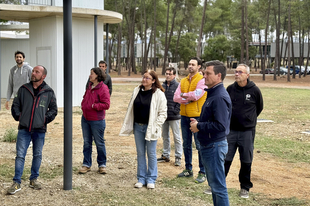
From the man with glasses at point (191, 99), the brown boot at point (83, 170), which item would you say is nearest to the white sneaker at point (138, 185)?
the man with glasses at point (191, 99)

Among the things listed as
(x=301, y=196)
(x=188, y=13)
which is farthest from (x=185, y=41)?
(x=301, y=196)

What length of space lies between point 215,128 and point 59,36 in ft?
41.7

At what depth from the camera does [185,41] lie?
219 feet

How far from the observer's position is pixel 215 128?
161 inches

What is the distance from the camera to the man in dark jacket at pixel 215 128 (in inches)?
163

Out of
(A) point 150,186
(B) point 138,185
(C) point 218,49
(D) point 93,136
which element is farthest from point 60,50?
(C) point 218,49

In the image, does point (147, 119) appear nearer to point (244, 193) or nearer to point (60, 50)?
point (244, 193)

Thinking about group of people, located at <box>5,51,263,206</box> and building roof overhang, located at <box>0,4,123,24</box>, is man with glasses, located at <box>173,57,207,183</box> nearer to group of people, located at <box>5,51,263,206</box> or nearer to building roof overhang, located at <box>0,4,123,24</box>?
group of people, located at <box>5,51,263,206</box>

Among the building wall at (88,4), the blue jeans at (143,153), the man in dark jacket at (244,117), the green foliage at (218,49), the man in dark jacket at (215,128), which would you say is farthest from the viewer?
the green foliage at (218,49)

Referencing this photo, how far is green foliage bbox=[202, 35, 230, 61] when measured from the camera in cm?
6924

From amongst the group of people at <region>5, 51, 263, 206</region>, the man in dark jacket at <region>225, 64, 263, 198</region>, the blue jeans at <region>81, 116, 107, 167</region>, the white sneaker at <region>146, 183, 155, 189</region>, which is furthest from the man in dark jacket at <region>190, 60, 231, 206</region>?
the blue jeans at <region>81, 116, 107, 167</region>

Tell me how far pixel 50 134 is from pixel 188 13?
40.6 m

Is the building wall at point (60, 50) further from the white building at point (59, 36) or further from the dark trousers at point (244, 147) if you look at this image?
the dark trousers at point (244, 147)

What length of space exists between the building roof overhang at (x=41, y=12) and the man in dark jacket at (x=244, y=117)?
10.8 metres
